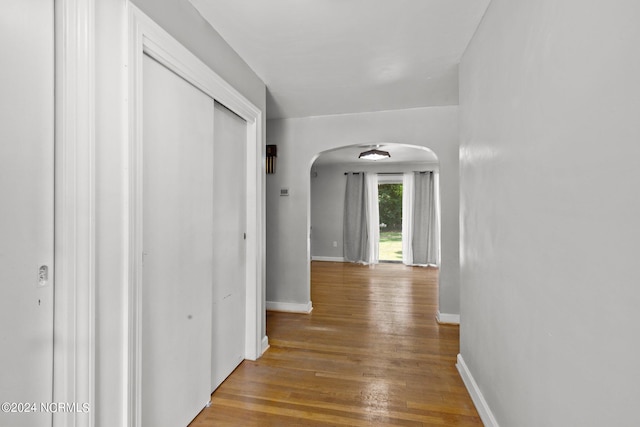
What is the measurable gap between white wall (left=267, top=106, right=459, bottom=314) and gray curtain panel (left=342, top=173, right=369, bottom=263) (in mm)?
3574

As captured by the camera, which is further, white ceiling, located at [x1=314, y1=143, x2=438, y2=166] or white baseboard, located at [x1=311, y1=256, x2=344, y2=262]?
white baseboard, located at [x1=311, y1=256, x2=344, y2=262]

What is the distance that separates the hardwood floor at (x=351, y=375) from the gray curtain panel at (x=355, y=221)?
10.3 feet

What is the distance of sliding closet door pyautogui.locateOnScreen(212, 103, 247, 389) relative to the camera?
206cm

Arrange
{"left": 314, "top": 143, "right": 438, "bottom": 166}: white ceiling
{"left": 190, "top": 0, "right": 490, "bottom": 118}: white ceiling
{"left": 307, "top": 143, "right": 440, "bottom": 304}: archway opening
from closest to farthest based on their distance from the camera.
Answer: {"left": 190, "top": 0, "right": 490, "bottom": 118}: white ceiling, {"left": 314, "top": 143, "right": 438, "bottom": 166}: white ceiling, {"left": 307, "top": 143, "right": 440, "bottom": 304}: archway opening

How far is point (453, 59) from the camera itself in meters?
2.29

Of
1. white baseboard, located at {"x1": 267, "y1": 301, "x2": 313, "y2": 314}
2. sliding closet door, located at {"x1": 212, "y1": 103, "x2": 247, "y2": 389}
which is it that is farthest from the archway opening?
sliding closet door, located at {"x1": 212, "y1": 103, "x2": 247, "y2": 389}

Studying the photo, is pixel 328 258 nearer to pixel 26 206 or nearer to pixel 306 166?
pixel 306 166

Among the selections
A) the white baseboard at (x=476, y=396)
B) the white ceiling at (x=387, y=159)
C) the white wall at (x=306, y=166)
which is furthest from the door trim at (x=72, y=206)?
the white ceiling at (x=387, y=159)

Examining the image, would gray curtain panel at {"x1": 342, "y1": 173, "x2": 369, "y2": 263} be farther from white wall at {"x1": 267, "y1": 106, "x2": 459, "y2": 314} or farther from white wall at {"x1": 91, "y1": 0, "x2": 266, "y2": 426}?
white wall at {"x1": 91, "y1": 0, "x2": 266, "y2": 426}

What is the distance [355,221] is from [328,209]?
0.80 m

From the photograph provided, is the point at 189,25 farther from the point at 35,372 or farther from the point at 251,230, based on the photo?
the point at 35,372

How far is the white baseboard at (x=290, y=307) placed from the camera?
3.63 metres

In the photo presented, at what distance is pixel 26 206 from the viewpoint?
3.08 ft

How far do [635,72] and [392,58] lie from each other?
73.8 inches
